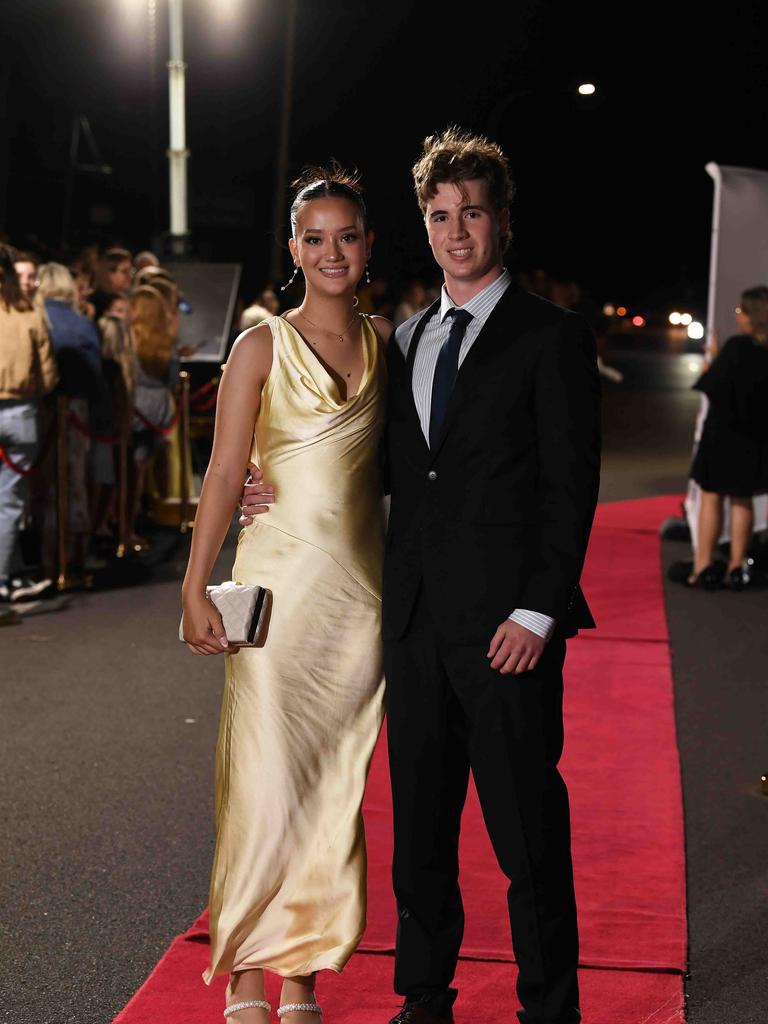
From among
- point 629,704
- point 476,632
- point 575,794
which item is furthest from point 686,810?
point 476,632

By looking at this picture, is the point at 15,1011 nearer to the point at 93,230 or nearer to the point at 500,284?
the point at 500,284

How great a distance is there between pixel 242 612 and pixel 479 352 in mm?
784

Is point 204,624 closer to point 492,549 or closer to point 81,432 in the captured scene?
point 492,549

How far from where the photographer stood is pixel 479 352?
3.05 m

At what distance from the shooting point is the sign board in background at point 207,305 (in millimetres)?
12812

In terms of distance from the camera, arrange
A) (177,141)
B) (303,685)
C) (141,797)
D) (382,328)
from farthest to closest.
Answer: (177,141), (141,797), (382,328), (303,685)

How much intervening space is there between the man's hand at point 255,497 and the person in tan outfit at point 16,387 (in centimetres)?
519

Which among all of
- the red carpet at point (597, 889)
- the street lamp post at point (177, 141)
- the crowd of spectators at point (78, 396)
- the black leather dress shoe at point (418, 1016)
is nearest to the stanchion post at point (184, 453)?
the crowd of spectators at point (78, 396)

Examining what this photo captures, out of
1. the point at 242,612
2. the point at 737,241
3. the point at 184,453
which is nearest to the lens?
the point at 242,612

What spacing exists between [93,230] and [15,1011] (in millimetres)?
27264

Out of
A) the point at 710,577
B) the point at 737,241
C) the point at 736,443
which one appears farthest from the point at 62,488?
the point at 737,241

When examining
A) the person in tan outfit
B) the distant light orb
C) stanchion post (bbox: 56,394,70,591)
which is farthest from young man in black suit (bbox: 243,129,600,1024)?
the distant light orb

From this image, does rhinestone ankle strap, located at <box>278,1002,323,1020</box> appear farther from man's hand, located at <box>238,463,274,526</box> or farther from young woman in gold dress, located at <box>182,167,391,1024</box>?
man's hand, located at <box>238,463,274,526</box>

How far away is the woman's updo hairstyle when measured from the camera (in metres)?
3.26
